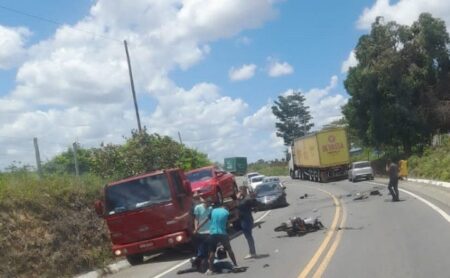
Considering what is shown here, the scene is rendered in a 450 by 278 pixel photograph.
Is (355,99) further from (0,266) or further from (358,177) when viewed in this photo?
(0,266)

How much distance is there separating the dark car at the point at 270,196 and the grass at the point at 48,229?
41.3ft

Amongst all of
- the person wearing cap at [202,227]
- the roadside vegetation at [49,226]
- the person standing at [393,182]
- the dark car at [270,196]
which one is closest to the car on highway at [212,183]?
the roadside vegetation at [49,226]

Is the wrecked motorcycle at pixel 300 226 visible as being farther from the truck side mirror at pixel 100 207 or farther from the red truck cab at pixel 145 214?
the truck side mirror at pixel 100 207

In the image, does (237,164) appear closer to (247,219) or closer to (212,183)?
(212,183)

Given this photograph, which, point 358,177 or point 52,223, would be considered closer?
point 52,223

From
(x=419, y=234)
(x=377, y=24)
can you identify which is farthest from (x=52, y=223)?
(x=377, y=24)

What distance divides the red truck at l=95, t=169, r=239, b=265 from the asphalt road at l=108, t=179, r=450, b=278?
0.61 meters

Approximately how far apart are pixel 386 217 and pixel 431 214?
1.30 m

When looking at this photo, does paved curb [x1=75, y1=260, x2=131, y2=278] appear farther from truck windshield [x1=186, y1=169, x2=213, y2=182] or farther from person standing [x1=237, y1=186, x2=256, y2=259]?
truck windshield [x1=186, y1=169, x2=213, y2=182]

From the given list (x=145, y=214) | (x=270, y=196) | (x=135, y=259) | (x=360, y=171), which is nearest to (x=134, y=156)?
(x=270, y=196)

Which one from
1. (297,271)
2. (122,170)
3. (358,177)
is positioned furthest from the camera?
(358,177)

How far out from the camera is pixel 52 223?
661 inches

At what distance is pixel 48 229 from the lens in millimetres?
16484

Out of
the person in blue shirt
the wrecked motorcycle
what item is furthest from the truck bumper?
the person in blue shirt
